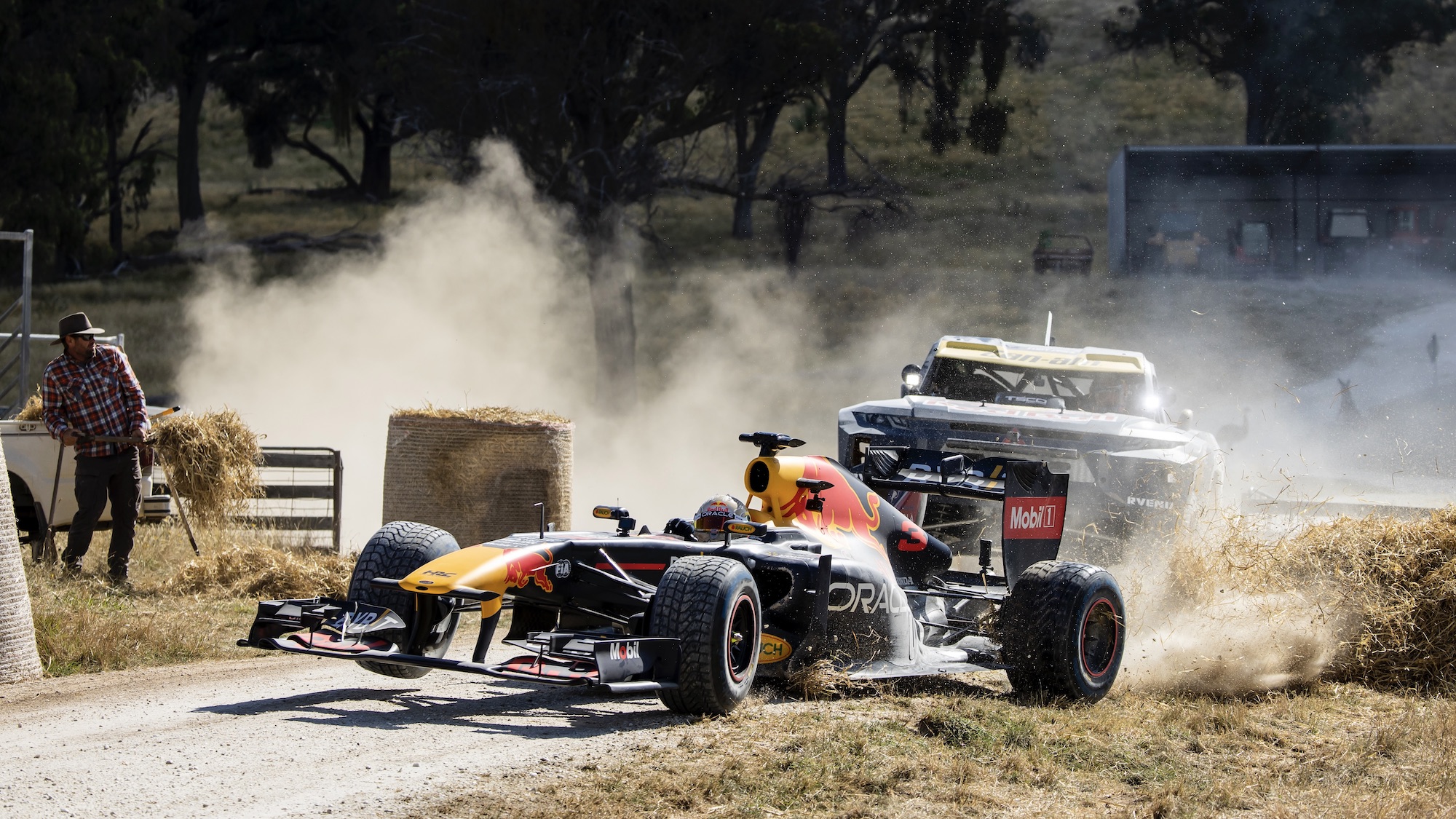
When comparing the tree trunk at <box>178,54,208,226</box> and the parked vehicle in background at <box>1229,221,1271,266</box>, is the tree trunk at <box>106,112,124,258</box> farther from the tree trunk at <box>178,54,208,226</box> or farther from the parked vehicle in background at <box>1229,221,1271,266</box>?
the parked vehicle in background at <box>1229,221,1271,266</box>

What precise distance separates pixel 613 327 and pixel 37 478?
14.4 m

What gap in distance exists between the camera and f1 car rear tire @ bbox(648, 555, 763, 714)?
20.4ft

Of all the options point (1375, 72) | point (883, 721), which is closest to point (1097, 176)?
point (1375, 72)

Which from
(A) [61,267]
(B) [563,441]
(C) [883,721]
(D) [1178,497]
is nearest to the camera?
(C) [883,721]

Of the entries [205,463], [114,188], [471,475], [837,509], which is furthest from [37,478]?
[114,188]

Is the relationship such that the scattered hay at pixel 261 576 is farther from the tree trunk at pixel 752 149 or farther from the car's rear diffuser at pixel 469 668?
the tree trunk at pixel 752 149

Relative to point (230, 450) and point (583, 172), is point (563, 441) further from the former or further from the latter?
point (583, 172)

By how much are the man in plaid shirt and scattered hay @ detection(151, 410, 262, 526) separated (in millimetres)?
850

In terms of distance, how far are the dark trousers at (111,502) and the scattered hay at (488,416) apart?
200 centimetres

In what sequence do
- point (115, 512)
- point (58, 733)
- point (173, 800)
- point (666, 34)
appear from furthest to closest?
point (666, 34)
point (115, 512)
point (58, 733)
point (173, 800)

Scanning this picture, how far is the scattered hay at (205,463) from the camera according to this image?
11711 millimetres

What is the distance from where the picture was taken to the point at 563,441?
11.8 metres

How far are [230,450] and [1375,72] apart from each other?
38.4 meters

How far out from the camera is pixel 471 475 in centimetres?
1146
